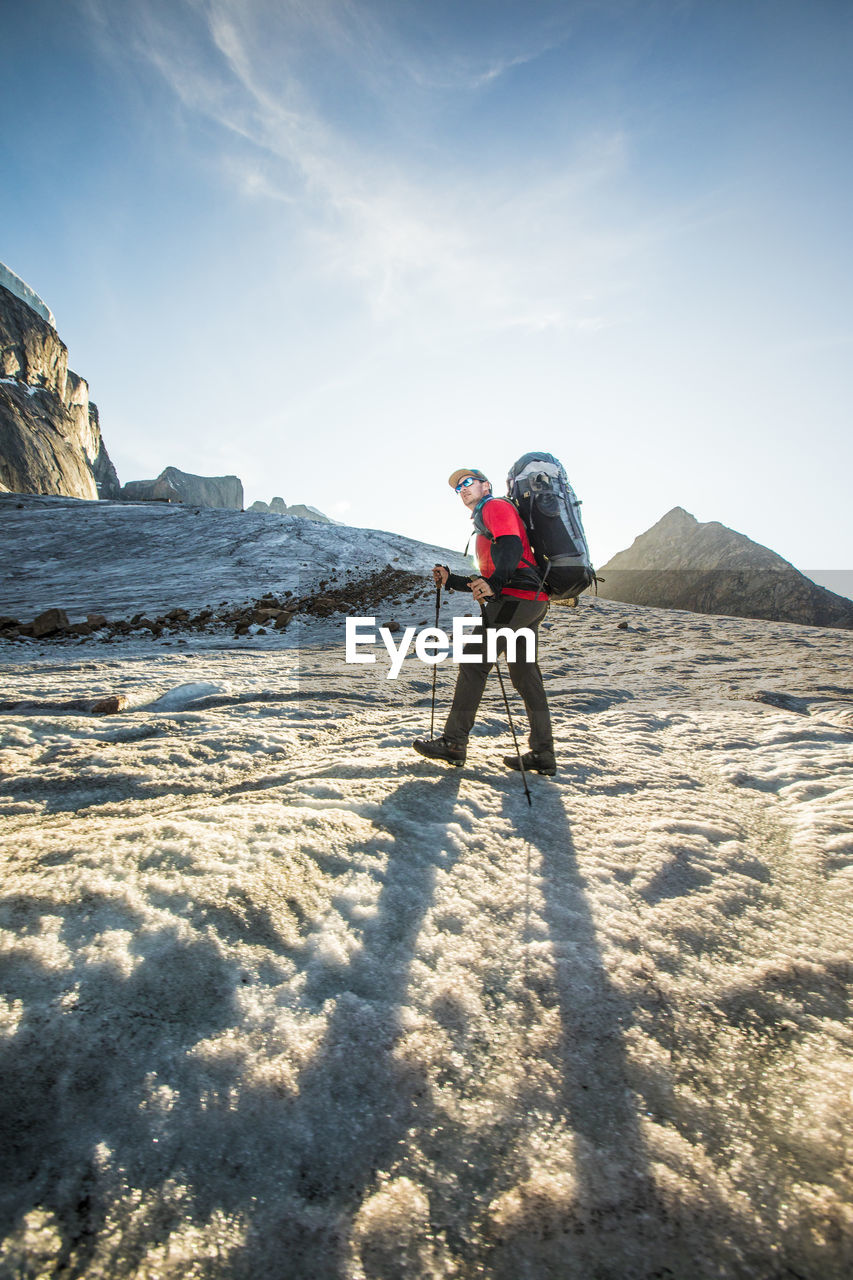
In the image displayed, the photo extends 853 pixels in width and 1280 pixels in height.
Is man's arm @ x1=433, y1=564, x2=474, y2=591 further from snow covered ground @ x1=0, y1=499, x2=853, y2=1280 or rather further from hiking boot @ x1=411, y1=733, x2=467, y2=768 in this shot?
snow covered ground @ x1=0, y1=499, x2=853, y2=1280

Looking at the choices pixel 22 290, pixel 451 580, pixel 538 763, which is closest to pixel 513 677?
pixel 538 763

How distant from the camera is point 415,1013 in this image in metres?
1.95

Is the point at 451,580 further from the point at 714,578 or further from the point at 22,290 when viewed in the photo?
the point at 22,290

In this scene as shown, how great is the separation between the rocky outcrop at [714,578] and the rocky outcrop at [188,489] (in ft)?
186

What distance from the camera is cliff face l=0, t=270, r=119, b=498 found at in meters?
52.2

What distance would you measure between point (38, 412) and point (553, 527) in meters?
74.4

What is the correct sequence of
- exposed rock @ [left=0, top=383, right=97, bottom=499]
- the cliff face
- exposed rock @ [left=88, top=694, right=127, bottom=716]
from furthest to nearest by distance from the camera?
1. the cliff face
2. exposed rock @ [left=0, top=383, right=97, bottom=499]
3. exposed rock @ [left=88, top=694, right=127, bottom=716]

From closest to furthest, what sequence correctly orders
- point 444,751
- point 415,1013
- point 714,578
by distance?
point 415,1013 → point 444,751 → point 714,578

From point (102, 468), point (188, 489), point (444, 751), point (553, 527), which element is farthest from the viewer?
point (188, 489)

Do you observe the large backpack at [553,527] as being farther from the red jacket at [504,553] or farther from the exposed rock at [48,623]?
the exposed rock at [48,623]

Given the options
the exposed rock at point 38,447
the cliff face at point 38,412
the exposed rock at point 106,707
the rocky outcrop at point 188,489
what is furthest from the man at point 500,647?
the rocky outcrop at point 188,489

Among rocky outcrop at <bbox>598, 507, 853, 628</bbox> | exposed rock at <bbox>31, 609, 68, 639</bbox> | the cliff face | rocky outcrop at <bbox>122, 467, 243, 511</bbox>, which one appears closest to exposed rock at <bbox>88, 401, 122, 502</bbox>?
rocky outcrop at <bbox>122, 467, 243, 511</bbox>

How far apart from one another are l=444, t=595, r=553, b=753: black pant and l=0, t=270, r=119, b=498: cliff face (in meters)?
57.4

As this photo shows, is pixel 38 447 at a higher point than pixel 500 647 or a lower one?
higher
